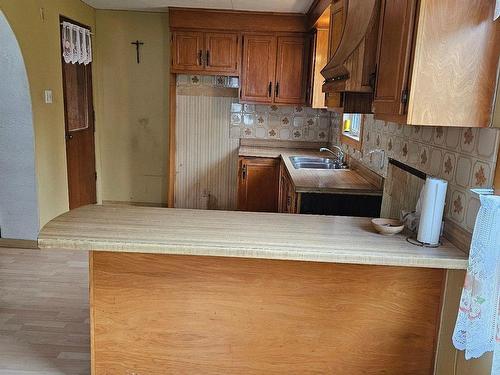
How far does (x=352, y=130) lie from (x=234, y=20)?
177cm

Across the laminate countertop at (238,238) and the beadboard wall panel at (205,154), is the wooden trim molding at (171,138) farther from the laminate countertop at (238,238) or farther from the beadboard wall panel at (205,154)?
the laminate countertop at (238,238)

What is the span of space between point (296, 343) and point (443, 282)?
0.72 metres

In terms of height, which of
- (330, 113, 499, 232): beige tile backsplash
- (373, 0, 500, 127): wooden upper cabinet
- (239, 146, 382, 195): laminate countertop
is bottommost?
(239, 146, 382, 195): laminate countertop

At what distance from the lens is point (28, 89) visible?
137 inches

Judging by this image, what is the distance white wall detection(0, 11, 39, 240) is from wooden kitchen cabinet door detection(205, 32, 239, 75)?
189cm

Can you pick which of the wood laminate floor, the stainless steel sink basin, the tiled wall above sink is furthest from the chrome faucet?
Result: the wood laminate floor

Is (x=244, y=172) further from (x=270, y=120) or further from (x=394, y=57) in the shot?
(x=394, y=57)

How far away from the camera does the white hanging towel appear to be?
1.35 m

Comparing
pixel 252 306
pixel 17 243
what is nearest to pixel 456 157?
pixel 252 306

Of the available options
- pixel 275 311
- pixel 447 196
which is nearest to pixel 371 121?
pixel 447 196

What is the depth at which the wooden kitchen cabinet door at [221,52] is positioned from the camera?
4.52 m

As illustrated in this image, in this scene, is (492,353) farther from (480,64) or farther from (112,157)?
(112,157)

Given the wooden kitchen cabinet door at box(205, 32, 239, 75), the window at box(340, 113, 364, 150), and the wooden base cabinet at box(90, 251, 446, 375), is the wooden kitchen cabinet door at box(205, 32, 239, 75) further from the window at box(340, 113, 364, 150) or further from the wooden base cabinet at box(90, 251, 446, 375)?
the wooden base cabinet at box(90, 251, 446, 375)

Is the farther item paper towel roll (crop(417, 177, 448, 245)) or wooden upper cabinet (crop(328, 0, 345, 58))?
wooden upper cabinet (crop(328, 0, 345, 58))
